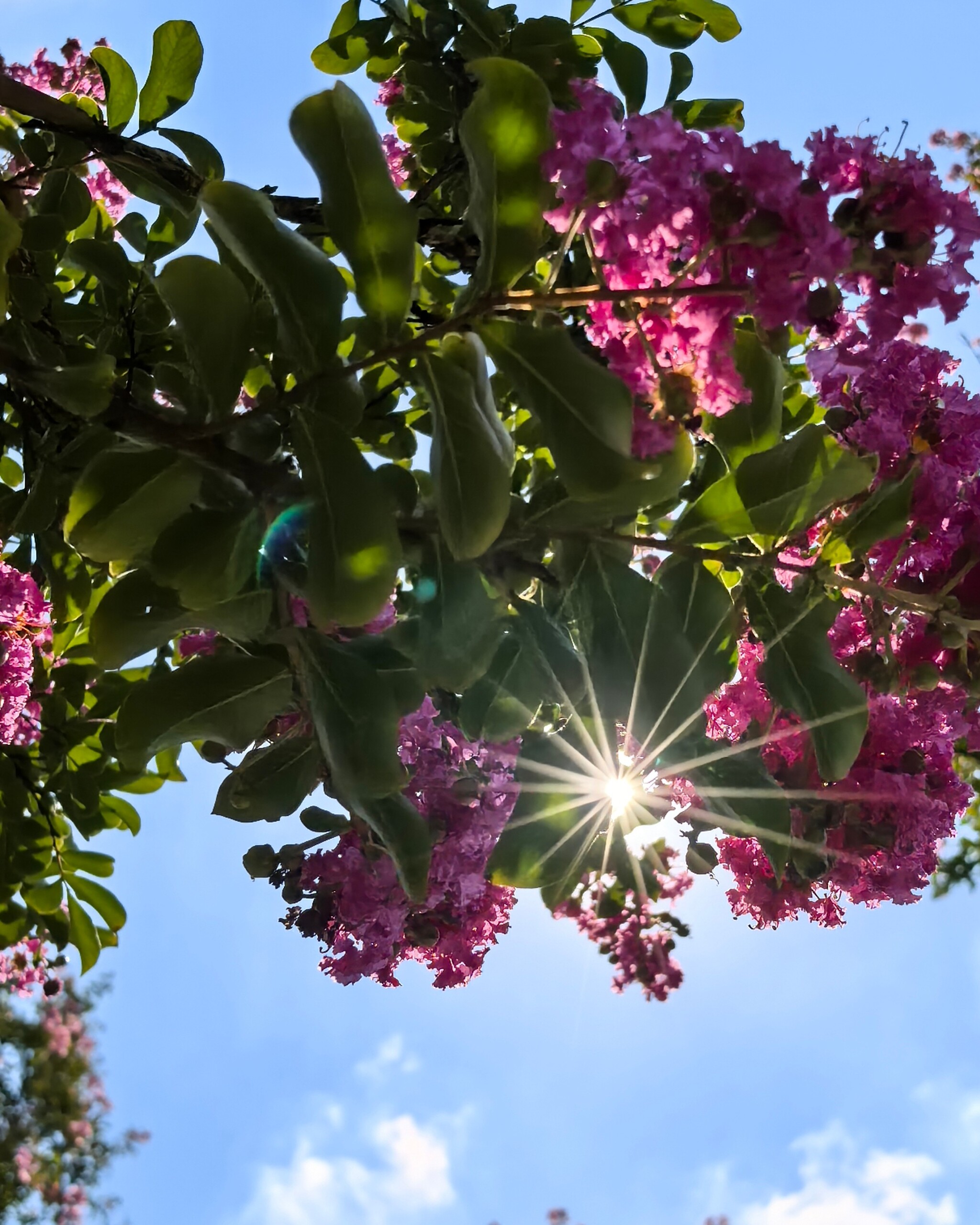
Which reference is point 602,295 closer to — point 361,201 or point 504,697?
point 361,201

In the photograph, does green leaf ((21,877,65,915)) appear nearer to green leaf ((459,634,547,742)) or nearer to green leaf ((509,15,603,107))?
green leaf ((459,634,547,742))

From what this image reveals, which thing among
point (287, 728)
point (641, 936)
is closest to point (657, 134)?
point (287, 728)

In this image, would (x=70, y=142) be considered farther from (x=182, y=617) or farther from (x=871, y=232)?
(x=871, y=232)

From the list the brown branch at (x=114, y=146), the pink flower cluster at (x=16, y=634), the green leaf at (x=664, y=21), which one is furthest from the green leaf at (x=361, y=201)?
the pink flower cluster at (x=16, y=634)

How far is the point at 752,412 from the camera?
1278 mm

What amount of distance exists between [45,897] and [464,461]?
1.98m

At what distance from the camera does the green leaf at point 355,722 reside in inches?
45.5

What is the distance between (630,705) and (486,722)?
0.30 metres

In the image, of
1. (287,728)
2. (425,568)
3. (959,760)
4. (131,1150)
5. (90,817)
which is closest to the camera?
(425,568)

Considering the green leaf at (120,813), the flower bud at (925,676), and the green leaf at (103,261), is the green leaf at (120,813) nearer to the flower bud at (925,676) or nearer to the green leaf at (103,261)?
the green leaf at (103,261)

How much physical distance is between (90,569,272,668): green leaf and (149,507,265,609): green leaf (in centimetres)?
8

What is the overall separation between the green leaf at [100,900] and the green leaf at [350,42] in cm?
192

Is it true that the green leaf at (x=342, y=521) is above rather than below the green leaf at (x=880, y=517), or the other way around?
below

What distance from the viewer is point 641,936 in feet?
7.52
